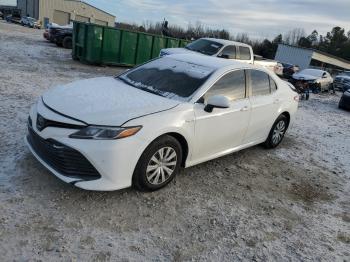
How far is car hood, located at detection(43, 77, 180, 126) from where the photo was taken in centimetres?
383

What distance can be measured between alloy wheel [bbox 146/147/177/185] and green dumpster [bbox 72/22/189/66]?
1194 cm

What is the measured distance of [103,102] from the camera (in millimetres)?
4133

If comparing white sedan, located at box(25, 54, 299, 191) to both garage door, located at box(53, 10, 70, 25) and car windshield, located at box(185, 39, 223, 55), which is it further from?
garage door, located at box(53, 10, 70, 25)

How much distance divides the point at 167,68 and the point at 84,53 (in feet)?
37.1

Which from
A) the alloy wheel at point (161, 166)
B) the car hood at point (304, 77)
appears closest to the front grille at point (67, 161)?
the alloy wheel at point (161, 166)

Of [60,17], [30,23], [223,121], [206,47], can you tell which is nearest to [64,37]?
[206,47]

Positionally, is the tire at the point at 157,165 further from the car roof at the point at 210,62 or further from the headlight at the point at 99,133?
the car roof at the point at 210,62

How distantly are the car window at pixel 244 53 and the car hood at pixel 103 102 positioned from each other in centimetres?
934

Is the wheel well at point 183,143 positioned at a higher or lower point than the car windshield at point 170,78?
lower

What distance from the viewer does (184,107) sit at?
4395mm

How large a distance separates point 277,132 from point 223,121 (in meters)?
2.17

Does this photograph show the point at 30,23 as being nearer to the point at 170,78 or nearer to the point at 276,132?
the point at 276,132

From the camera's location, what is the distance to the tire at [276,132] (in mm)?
6480

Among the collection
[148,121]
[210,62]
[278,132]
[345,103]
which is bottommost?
[345,103]
